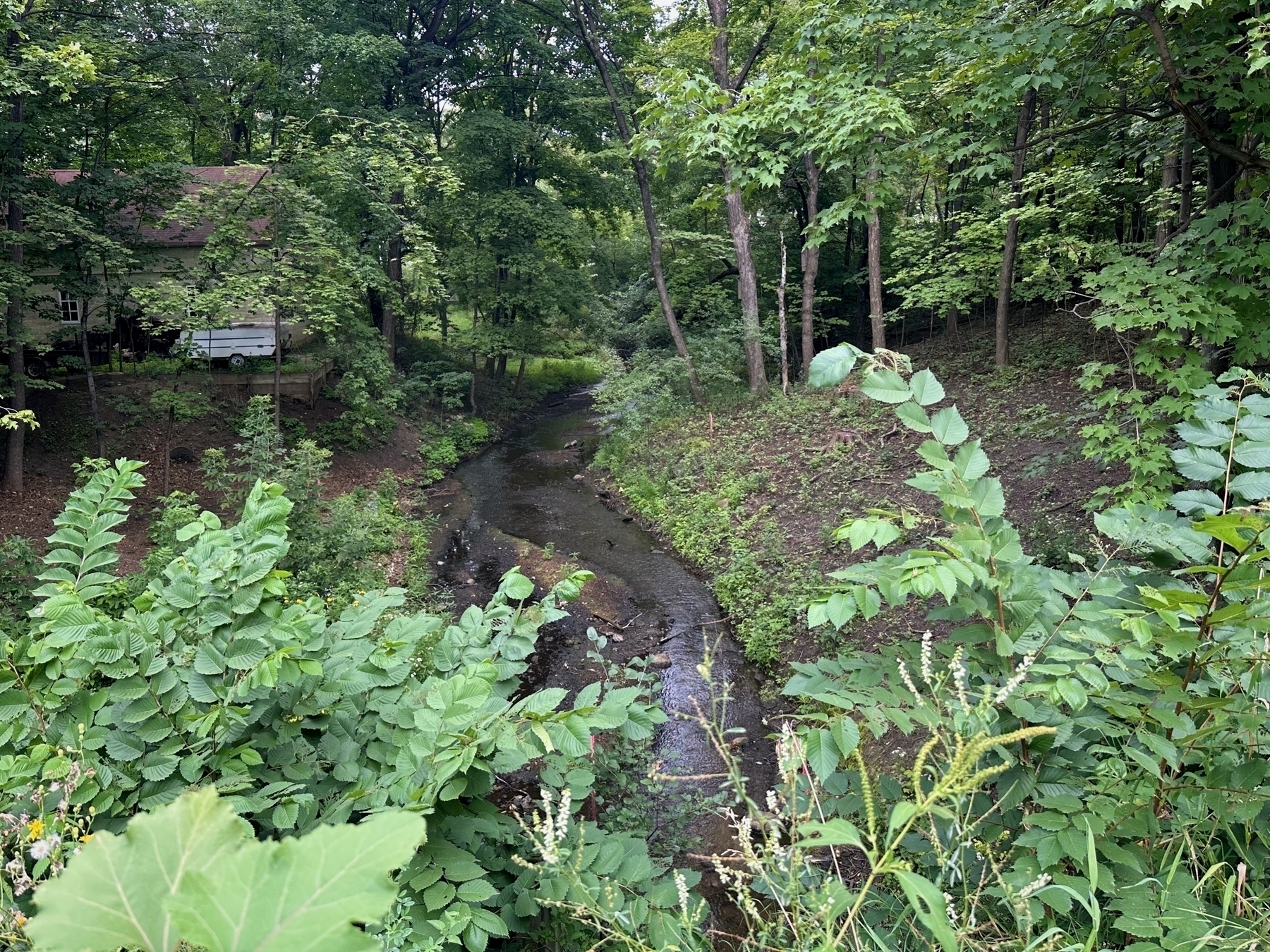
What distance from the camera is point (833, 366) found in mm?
1893

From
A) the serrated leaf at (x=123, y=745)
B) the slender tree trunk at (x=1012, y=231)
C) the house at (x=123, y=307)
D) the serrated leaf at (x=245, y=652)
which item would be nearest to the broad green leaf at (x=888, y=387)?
the serrated leaf at (x=245, y=652)

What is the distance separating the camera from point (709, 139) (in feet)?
13.4

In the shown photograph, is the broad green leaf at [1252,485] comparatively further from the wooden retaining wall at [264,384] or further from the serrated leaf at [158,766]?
the wooden retaining wall at [264,384]

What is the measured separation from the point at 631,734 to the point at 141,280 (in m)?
16.4

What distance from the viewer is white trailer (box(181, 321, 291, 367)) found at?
1374 cm

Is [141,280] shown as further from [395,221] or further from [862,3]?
[862,3]

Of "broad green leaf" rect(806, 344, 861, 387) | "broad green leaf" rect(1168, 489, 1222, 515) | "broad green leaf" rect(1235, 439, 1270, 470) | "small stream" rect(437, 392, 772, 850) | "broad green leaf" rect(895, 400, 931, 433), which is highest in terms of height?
"broad green leaf" rect(806, 344, 861, 387)

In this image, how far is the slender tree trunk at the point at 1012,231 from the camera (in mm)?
8320

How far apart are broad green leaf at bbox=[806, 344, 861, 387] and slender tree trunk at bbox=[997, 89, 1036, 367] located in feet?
26.3

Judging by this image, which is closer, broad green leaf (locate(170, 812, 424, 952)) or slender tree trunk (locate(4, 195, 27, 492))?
broad green leaf (locate(170, 812, 424, 952))

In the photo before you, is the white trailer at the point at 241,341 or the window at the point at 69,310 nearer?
the window at the point at 69,310

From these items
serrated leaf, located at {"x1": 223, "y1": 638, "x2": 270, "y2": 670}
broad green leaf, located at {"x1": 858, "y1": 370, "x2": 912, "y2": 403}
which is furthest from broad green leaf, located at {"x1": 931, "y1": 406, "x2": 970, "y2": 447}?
serrated leaf, located at {"x1": 223, "y1": 638, "x2": 270, "y2": 670}

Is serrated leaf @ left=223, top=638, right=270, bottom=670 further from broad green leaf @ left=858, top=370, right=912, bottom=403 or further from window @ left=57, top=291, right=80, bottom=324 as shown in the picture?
window @ left=57, top=291, right=80, bottom=324

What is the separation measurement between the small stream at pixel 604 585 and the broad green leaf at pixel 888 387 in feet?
7.84
